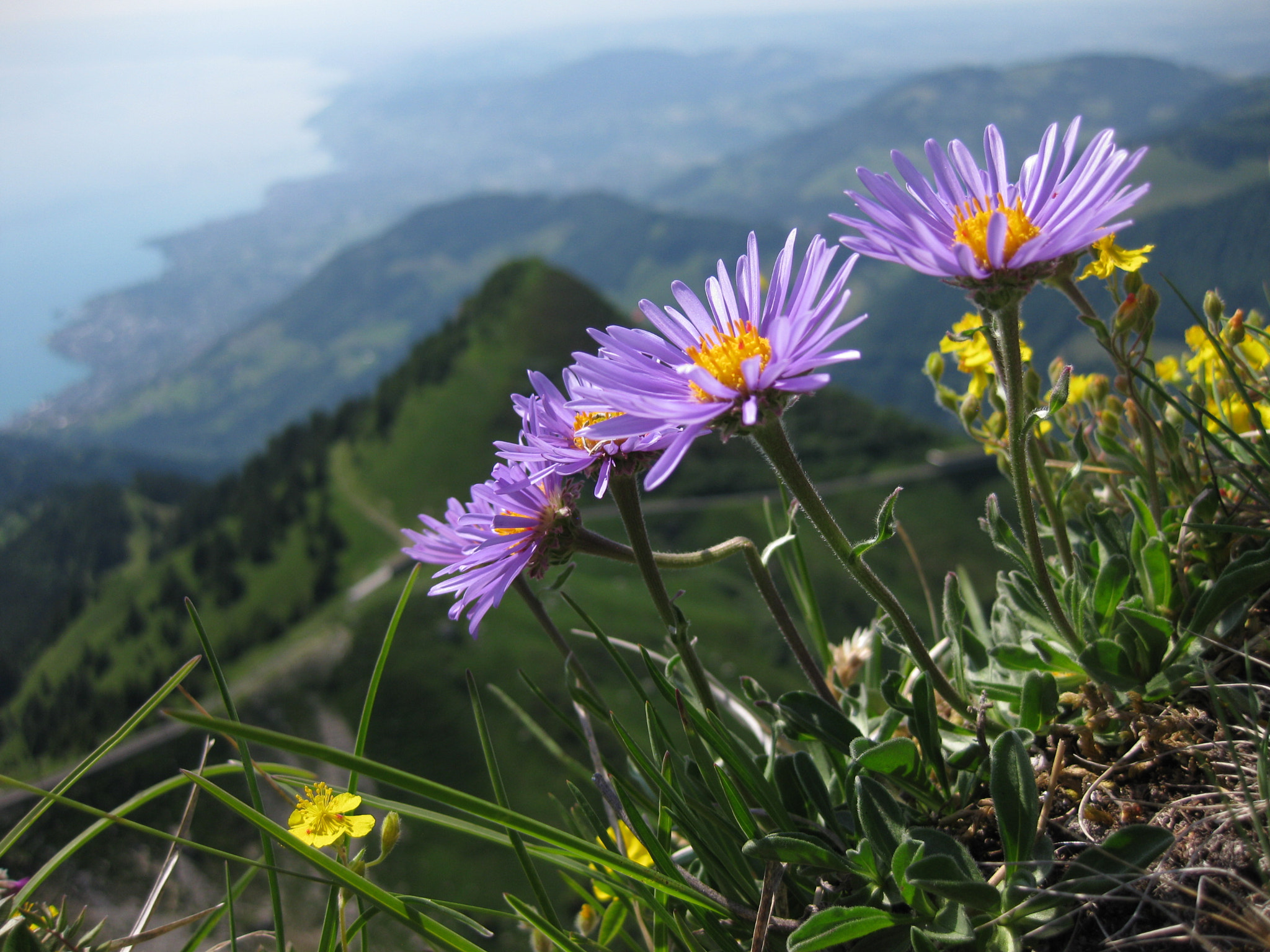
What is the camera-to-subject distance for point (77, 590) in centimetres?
18100

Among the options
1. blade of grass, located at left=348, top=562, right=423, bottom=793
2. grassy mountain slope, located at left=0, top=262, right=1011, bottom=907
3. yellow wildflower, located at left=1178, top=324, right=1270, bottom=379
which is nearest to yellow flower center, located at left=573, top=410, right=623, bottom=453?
blade of grass, located at left=348, top=562, right=423, bottom=793

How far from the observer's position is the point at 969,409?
11.7 feet

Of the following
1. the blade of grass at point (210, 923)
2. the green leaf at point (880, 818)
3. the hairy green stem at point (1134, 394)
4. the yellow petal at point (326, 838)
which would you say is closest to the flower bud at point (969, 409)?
the hairy green stem at point (1134, 394)

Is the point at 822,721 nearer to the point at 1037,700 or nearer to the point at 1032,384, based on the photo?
the point at 1037,700

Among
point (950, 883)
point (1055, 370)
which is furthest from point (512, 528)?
point (1055, 370)

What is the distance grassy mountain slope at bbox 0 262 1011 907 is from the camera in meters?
105

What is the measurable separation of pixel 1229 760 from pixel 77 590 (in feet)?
721

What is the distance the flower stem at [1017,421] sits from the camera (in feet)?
7.87

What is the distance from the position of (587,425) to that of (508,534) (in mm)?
471

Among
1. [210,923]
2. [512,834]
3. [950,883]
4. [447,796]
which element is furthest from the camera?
[210,923]

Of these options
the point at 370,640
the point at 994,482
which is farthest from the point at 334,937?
the point at 994,482

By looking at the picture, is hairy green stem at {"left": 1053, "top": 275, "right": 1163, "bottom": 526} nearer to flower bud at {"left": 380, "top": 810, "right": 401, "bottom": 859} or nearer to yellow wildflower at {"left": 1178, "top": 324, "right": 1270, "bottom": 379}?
yellow wildflower at {"left": 1178, "top": 324, "right": 1270, "bottom": 379}

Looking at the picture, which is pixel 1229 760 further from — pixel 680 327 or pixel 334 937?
pixel 334 937

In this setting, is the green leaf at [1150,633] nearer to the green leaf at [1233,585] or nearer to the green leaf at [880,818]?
the green leaf at [1233,585]
